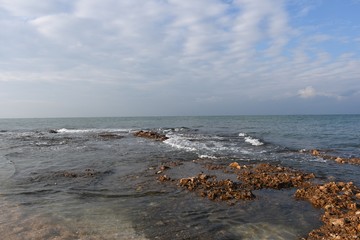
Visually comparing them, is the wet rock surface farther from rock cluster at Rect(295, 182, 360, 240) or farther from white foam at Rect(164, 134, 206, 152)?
white foam at Rect(164, 134, 206, 152)

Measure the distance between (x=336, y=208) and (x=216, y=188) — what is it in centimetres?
418

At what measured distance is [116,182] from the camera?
504 inches

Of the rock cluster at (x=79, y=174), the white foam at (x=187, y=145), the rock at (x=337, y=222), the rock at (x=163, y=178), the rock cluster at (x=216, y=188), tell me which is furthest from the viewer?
the white foam at (x=187, y=145)

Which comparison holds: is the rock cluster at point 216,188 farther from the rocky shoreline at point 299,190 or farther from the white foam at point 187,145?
the white foam at point 187,145

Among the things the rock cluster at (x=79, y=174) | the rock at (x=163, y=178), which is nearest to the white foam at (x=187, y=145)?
the rock cluster at (x=79, y=174)

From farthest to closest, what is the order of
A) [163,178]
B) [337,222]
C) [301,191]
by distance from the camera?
1. [163,178]
2. [301,191]
3. [337,222]

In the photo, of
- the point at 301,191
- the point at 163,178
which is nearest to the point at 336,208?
the point at 301,191

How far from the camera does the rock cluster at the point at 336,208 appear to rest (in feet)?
23.4

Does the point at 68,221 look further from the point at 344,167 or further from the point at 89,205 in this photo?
the point at 344,167

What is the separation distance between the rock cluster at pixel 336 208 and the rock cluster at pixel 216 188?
2038mm

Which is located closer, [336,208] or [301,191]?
[336,208]

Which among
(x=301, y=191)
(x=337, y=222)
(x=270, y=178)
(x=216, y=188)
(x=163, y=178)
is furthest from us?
(x=163, y=178)

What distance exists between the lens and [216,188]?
37.1ft

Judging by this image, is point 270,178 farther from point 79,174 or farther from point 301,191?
point 79,174
